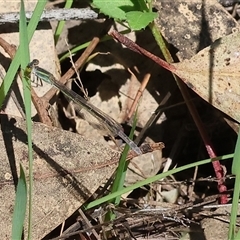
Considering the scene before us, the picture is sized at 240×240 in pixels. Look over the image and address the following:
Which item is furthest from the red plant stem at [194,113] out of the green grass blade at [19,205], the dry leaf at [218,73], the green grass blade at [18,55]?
the green grass blade at [19,205]

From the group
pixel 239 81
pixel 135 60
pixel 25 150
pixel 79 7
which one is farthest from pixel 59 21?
pixel 239 81

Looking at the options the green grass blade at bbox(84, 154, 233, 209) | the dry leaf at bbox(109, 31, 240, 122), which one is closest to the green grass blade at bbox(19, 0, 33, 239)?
the green grass blade at bbox(84, 154, 233, 209)

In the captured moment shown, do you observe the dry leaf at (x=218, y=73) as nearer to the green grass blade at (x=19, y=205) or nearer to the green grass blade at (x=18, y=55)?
the green grass blade at (x=18, y=55)

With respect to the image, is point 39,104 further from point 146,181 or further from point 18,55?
point 146,181

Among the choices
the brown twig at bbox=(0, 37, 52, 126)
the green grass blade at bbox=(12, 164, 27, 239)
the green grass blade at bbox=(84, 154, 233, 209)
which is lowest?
the green grass blade at bbox=(84, 154, 233, 209)

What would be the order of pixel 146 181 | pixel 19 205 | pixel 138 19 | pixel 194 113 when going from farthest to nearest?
pixel 194 113
pixel 138 19
pixel 146 181
pixel 19 205

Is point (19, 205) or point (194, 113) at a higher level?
point (19, 205)

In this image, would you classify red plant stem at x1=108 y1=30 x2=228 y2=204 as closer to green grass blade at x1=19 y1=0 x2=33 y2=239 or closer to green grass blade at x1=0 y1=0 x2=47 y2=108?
green grass blade at x1=0 y1=0 x2=47 y2=108

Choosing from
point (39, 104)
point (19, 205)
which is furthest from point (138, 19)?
point (19, 205)
